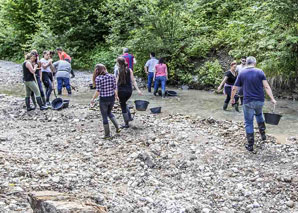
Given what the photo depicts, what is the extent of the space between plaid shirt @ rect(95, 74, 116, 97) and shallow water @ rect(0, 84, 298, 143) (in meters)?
3.29

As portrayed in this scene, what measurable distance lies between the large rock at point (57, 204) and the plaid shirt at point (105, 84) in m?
3.72

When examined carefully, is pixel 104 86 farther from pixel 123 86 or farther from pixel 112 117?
pixel 112 117

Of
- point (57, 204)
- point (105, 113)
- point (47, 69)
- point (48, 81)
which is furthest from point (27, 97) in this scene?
point (57, 204)

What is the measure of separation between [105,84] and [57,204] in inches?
164

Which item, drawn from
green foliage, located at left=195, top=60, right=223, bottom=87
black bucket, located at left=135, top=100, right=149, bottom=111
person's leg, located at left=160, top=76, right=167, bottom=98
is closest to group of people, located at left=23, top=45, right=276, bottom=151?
black bucket, located at left=135, top=100, right=149, bottom=111

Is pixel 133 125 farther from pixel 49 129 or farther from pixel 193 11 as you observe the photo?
pixel 193 11

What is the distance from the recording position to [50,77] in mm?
11516

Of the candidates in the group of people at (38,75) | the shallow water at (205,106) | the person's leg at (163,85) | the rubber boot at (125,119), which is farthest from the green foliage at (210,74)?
the rubber boot at (125,119)

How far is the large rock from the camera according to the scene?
3.76 meters

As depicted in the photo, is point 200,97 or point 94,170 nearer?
point 94,170

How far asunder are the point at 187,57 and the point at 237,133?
9.49 m

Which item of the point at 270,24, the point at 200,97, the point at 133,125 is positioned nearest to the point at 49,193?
the point at 133,125

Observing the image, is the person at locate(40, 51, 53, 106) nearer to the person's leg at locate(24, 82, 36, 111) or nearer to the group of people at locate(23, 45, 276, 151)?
the group of people at locate(23, 45, 276, 151)

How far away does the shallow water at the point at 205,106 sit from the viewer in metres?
9.12
